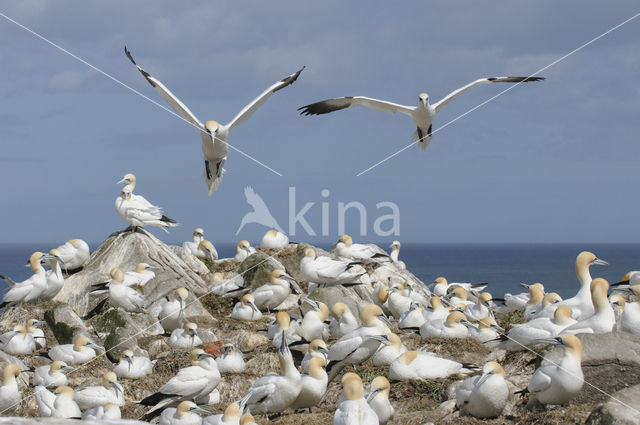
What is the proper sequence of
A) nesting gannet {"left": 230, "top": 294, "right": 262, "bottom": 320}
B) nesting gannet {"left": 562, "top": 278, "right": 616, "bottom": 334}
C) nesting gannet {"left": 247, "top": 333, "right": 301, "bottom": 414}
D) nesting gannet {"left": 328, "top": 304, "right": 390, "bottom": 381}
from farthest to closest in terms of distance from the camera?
nesting gannet {"left": 230, "top": 294, "right": 262, "bottom": 320} → nesting gannet {"left": 328, "top": 304, "right": 390, "bottom": 381} → nesting gannet {"left": 562, "top": 278, "right": 616, "bottom": 334} → nesting gannet {"left": 247, "top": 333, "right": 301, "bottom": 414}

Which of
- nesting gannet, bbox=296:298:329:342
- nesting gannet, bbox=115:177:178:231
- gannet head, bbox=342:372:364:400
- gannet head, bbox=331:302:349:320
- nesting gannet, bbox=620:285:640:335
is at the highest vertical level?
nesting gannet, bbox=115:177:178:231

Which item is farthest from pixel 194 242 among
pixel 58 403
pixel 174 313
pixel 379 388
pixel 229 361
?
pixel 379 388

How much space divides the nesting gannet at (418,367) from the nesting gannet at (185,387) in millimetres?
2199

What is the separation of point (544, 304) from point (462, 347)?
2.31 metres

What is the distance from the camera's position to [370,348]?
34.2 ft

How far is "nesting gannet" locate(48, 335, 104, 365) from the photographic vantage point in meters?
12.3

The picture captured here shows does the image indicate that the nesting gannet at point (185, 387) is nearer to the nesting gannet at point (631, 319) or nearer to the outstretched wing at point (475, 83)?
the nesting gannet at point (631, 319)

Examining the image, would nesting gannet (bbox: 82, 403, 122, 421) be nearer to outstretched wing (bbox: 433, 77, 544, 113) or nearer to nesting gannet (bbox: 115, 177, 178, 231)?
nesting gannet (bbox: 115, 177, 178, 231)

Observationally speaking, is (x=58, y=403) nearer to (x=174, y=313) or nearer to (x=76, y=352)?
(x=76, y=352)

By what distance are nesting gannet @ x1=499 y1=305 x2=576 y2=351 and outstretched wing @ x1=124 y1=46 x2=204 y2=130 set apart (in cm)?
808

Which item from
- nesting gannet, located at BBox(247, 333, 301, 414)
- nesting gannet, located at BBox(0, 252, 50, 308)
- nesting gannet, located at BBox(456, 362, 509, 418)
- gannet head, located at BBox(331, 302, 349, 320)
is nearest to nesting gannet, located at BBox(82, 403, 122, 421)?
nesting gannet, located at BBox(247, 333, 301, 414)

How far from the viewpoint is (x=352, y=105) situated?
707 inches

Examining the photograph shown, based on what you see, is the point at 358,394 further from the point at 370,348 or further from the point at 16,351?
the point at 16,351

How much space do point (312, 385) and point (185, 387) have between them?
176cm
